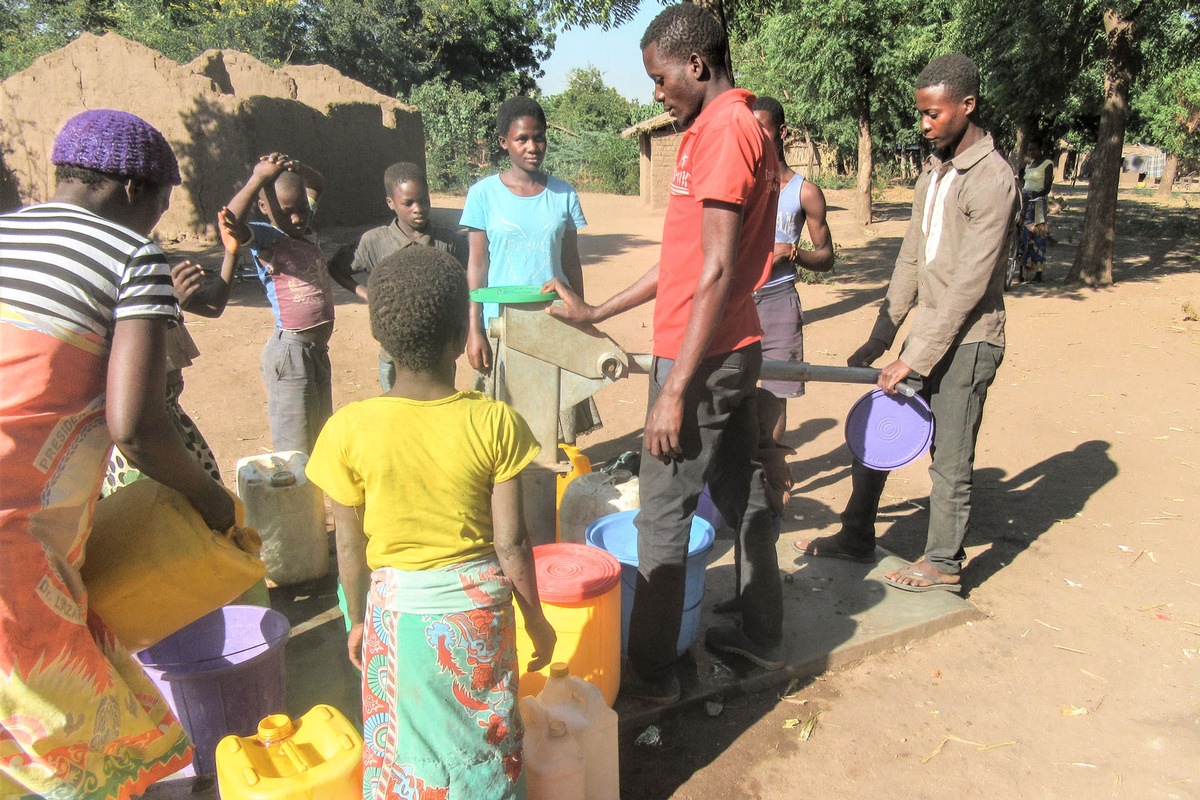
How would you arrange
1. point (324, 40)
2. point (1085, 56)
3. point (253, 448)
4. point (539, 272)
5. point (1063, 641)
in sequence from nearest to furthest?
point (1063, 641), point (539, 272), point (253, 448), point (1085, 56), point (324, 40)

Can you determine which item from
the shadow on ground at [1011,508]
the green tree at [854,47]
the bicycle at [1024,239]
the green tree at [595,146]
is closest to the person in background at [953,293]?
the shadow on ground at [1011,508]

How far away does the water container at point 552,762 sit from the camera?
226cm

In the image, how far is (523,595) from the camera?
2061 millimetres

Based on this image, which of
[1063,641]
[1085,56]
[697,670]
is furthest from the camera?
[1085,56]

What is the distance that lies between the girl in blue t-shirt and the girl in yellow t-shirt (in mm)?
2133

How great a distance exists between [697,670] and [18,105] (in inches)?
546

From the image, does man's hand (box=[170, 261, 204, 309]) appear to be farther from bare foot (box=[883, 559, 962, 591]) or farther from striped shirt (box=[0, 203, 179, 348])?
bare foot (box=[883, 559, 962, 591])

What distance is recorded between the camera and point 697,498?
2.78m

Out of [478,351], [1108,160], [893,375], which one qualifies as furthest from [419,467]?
[1108,160]

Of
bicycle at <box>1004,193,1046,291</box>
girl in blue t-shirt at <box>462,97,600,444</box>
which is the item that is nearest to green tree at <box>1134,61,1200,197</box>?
bicycle at <box>1004,193,1046,291</box>

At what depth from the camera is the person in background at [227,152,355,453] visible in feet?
13.5

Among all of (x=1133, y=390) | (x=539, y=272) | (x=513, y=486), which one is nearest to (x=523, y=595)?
(x=513, y=486)

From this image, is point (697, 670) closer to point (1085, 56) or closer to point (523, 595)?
point (523, 595)

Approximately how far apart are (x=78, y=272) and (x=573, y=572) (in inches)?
60.9
